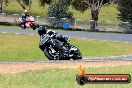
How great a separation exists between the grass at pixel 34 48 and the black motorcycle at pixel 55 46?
512 cm

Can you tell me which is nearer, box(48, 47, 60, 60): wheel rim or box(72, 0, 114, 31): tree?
box(48, 47, 60, 60): wheel rim

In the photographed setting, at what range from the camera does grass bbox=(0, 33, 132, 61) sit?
25.0 metres

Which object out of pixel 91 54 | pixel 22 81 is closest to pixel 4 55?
pixel 91 54

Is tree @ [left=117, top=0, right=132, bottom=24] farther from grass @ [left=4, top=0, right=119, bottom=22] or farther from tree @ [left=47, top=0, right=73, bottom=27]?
grass @ [left=4, top=0, right=119, bottom=22]

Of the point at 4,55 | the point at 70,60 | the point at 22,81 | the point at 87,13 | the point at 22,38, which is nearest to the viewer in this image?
the point at 22,81

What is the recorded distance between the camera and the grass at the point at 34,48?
985 inches

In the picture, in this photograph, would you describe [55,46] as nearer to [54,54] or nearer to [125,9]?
[54,54]

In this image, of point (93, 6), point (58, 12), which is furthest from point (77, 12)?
point (58, 12)

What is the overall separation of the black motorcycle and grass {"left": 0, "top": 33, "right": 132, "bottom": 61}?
5.12 metres

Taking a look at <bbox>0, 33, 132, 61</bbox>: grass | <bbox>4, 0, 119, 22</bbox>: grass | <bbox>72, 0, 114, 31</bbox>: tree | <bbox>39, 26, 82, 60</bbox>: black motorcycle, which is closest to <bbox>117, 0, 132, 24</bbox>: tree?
<bbox>72, 0, 114, 31</bbox>: tree

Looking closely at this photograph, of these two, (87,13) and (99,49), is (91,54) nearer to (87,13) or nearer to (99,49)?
(99,49)

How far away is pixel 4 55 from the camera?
2442cm

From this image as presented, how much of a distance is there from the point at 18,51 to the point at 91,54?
4890mm

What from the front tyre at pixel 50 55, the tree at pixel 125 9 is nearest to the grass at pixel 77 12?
the tree at pixel 125 9
